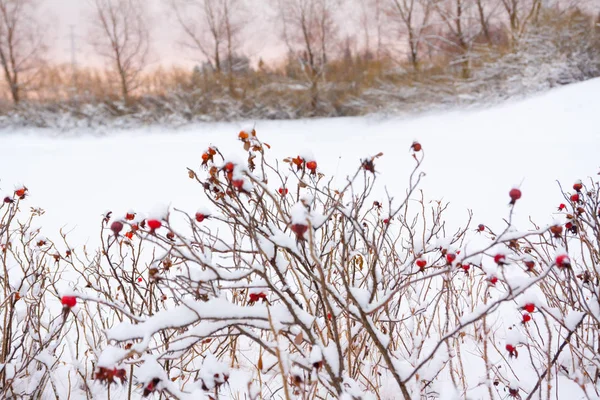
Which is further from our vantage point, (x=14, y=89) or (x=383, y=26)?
(x=383, y=26)

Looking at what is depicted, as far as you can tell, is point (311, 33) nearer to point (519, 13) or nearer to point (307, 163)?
point (519, 13)

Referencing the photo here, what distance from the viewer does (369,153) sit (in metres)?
4.86

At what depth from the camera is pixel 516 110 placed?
20.4 feet

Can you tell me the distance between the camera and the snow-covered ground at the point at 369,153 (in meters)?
4.36

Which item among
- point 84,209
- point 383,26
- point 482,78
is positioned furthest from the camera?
point 383,26

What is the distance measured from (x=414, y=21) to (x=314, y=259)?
36.7ft

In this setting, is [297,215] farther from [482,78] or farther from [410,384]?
[482,78]

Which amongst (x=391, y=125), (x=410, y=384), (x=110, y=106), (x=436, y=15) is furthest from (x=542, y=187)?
(x=110, y=106)

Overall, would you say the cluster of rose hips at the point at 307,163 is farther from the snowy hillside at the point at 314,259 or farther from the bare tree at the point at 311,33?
the bare tree at the point at 311,33

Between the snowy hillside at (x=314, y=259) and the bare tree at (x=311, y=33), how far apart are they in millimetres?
2151

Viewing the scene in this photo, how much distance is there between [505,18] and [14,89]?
45.1 ft

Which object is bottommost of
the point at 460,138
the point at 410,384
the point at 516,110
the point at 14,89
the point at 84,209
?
the point at 410,384

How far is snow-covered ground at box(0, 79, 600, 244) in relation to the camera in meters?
4.36

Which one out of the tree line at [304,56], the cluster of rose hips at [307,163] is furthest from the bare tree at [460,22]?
the cluster of rose hips at [307,163]
